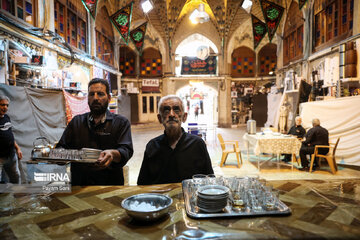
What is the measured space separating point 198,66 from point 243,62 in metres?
3.83

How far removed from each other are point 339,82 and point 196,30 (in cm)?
1218

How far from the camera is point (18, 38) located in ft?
22.4

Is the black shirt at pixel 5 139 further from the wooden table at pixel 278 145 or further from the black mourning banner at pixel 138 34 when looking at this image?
the black mourning banner at pixel 138 34

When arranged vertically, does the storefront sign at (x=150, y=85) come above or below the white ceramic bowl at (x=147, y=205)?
above

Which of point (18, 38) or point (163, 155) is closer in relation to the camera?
point (163, 155)

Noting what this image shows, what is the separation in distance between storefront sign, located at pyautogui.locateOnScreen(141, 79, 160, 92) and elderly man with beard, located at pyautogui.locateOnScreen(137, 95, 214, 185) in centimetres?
1632

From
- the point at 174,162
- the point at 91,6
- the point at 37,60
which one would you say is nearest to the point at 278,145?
the point at 174,162

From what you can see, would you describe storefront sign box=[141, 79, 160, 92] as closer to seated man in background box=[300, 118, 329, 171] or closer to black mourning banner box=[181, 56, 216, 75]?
black mourning banner box=[181, 56, 216, 75]

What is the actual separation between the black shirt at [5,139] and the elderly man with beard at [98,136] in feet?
7.42

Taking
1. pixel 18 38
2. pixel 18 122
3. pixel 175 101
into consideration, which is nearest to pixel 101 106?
pixel 175 101

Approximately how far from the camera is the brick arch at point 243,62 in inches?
744

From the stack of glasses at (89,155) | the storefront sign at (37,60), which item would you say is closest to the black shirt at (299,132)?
the stack of glasses at (89,155)

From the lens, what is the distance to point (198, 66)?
18.5m

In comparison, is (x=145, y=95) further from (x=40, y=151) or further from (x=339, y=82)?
(x=40, y=151)
